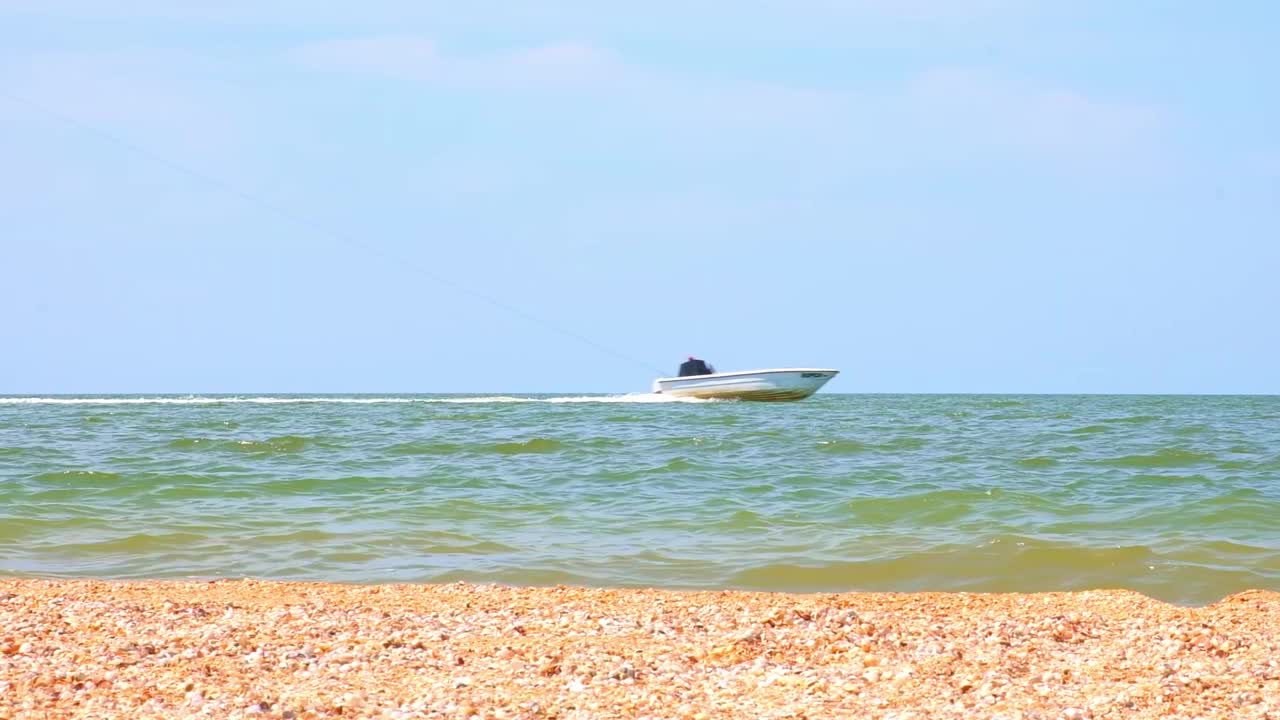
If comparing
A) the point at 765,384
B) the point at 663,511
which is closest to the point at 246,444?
the point at 663,511

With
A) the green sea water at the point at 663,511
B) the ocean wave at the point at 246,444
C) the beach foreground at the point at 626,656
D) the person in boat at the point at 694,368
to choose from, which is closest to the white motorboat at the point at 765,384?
the person in boat at the point at 694,368

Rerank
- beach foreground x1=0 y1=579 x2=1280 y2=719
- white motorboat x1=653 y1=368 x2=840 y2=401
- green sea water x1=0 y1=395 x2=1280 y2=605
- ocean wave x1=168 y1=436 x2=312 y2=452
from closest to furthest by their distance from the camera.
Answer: beach foreground x1=0 y1=579 x2=1280 y2=719
green sea water x1=0 y1=395 x2=1280 y2=605
ocean wave x1=168 y1=436 x2=312 y2=452
white motorboat x1=653 y1=368 x2=840 y2=401

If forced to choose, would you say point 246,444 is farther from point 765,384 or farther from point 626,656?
point 765,384

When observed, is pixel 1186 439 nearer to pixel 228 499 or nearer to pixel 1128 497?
pixel 1128 497

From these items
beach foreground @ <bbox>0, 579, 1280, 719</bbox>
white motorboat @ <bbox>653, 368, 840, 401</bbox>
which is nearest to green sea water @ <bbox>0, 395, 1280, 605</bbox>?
beach foreground @ <bbox>0, 579, 1280, 719</bbox>

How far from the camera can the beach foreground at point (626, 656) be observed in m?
4.88

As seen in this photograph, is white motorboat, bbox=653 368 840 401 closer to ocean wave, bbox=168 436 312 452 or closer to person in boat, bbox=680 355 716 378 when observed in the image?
person in boat, bbox=680 355 716 378

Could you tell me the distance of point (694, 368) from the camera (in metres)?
46.9

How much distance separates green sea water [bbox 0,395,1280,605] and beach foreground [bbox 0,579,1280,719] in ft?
5.41

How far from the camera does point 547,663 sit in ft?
18.5

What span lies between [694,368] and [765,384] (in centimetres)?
404

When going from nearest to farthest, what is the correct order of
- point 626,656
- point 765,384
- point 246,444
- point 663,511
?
point 626,656 → point 663,511 → point 246,444 → point 765,384

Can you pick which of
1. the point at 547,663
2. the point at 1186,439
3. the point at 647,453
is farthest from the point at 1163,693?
the point at 1186,439

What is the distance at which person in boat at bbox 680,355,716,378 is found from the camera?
153ft
